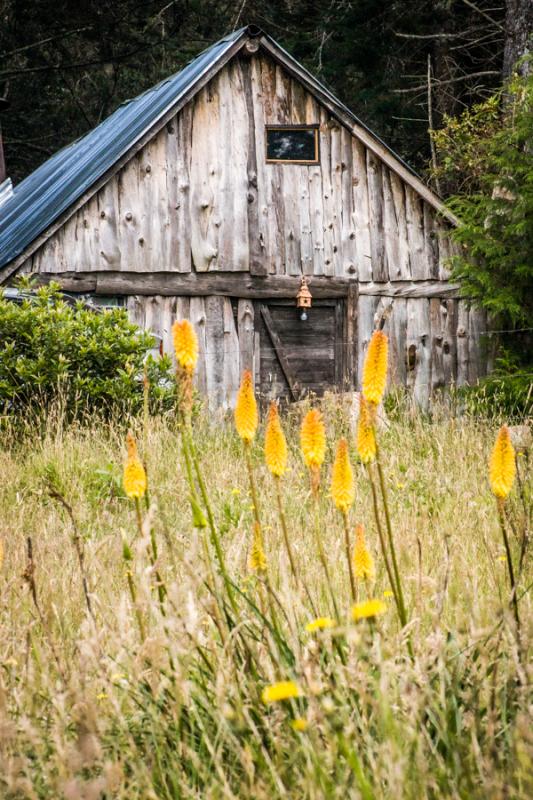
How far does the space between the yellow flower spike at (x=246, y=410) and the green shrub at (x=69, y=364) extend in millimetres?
6574

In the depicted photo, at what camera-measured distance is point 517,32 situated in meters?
14.3

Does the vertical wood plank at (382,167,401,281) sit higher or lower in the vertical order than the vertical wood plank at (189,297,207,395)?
higher

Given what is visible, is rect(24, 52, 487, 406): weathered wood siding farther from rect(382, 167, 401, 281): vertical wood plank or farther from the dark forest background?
the dark forest background

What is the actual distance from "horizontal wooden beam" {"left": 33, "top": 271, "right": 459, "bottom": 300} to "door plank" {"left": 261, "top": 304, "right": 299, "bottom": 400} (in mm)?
255

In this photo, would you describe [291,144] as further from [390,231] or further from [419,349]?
[419,349]

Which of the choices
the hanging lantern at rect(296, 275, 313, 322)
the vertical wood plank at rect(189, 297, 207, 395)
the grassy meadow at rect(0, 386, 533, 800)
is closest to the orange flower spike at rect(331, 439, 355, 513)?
the grassy meadow at rect(0, 386, 533, 800)

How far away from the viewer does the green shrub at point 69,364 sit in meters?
8.71

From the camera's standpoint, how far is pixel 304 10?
22.0 meters

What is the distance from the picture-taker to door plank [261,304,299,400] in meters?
13.2

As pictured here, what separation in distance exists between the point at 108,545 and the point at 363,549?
2975 mm

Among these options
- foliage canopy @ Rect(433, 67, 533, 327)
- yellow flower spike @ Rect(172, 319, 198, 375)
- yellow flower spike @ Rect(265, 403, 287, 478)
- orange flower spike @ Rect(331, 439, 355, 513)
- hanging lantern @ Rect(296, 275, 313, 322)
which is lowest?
orange flower spike @ Rect(331, 439, 355, 513)

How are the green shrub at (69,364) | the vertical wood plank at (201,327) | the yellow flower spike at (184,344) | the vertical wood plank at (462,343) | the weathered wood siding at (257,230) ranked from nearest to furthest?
the yellow flower spike at (184,344)
the green shrub at (69,364)
the weathered wood siding at (257,230)
the vertical wood plank at (201,327)
the vertical wood plank at (462,343)

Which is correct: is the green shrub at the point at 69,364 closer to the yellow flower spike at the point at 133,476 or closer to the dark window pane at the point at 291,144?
the dark window pane at the point at 291,144

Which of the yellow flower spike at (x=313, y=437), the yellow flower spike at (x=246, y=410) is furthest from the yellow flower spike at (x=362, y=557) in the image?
the yellow flower spike at (x=246, y=410)
